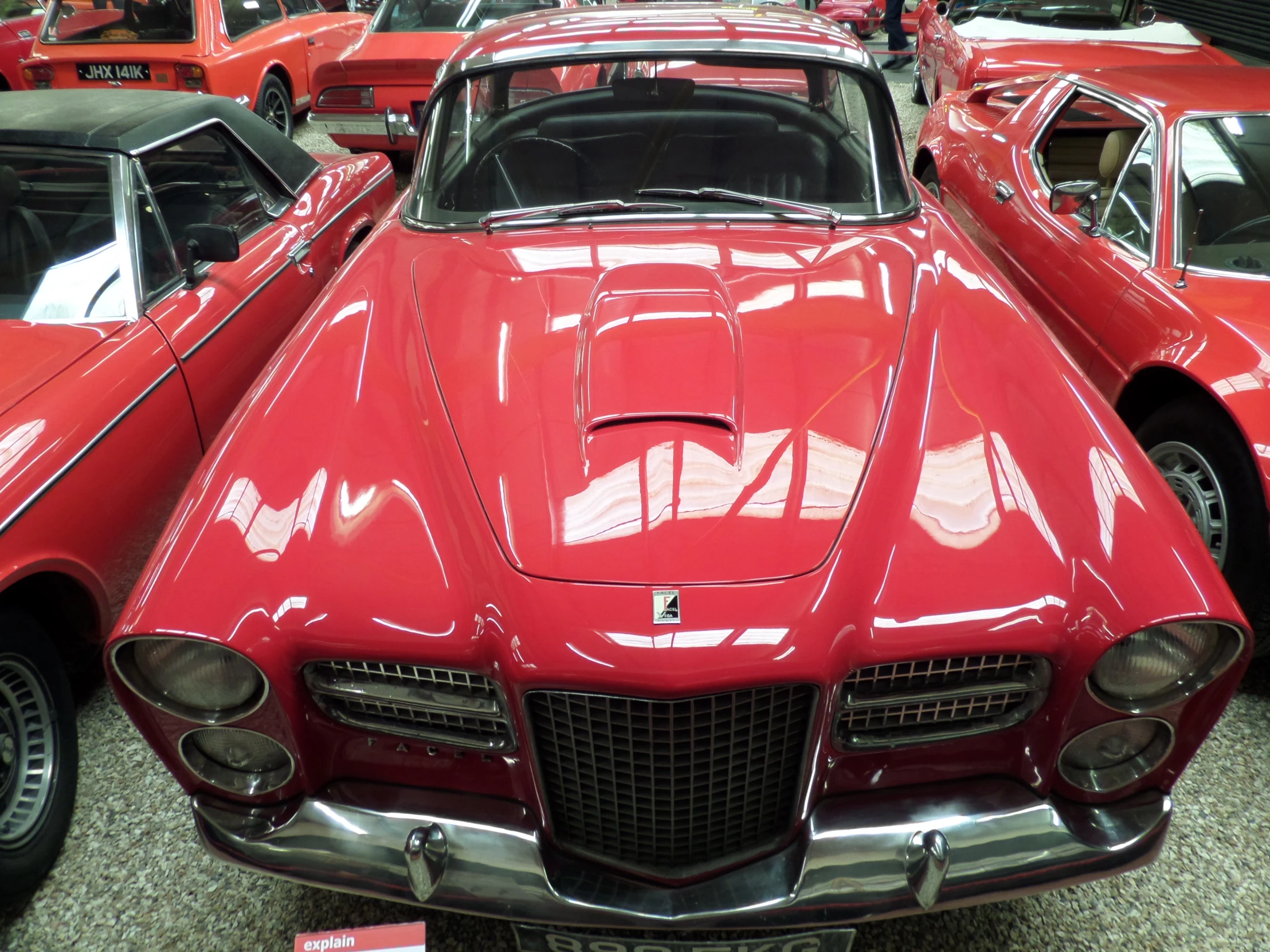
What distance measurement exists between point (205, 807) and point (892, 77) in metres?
9.68

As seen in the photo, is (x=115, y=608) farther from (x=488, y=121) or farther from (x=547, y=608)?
(x=488, y=121)

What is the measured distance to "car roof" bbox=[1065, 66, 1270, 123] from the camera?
304cm

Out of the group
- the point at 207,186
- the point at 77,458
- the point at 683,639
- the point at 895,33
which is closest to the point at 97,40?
the point at 207,186

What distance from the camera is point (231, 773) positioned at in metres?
1.57

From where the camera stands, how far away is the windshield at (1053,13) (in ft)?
20.8

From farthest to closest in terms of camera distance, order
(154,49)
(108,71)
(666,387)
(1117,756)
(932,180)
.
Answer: (154,49) < (108,71) < (932,180) < (666,387) < (1117,756)

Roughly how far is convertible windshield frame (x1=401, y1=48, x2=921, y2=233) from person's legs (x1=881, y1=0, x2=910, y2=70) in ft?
24.7

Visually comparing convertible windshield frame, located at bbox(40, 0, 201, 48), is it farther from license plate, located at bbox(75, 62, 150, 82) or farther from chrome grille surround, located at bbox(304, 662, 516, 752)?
chrome grille surround, located at bbox(304, 662, 516, 752)

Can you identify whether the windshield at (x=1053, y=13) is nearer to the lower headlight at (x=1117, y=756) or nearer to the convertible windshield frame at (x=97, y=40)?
the convertible windshield frame at (x=97, y=40)

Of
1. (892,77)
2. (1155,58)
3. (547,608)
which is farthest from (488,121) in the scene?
(892,77)

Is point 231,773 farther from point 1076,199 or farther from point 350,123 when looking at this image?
point 350,123

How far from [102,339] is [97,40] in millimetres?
4799

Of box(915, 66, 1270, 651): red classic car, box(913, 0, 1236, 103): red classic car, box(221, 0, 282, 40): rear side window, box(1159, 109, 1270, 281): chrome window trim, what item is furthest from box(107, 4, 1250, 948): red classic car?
box(221, 0, 282, 40): rear side window

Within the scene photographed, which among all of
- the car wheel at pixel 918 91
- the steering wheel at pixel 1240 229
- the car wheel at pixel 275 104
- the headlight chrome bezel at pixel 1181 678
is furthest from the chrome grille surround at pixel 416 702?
the car wheel at pixel 918 91
